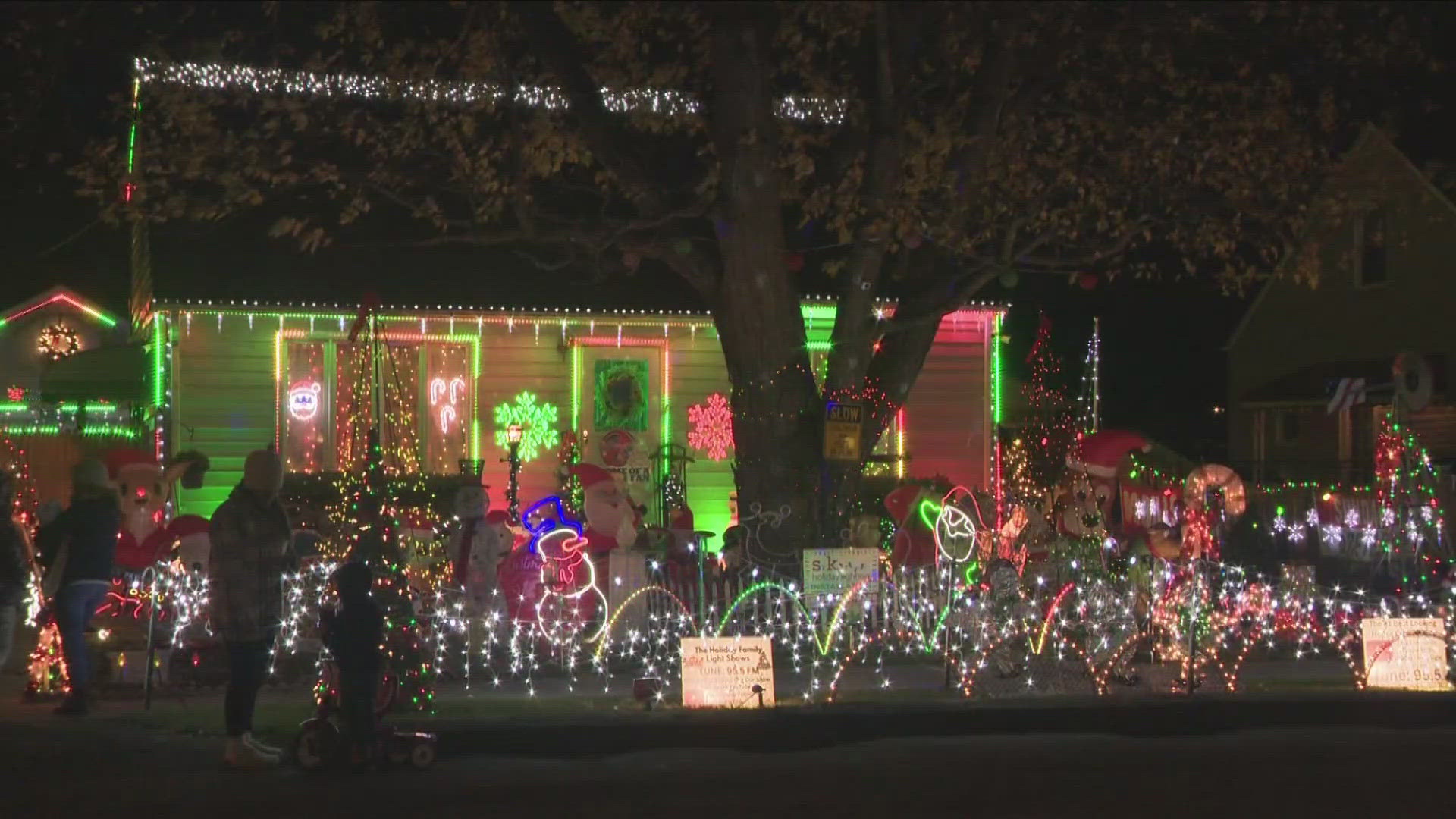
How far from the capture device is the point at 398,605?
393 inches

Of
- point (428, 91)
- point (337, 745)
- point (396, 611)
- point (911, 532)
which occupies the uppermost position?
point (428, 91)

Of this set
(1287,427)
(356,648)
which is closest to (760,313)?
(356,648)

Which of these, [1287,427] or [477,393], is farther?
[1287,427]

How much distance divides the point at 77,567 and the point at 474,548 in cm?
337

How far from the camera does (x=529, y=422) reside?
1952cm

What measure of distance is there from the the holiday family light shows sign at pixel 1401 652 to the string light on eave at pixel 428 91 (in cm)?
673

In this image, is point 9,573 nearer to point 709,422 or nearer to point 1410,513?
point 709,422

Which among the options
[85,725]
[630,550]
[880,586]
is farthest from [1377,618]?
[85,725]

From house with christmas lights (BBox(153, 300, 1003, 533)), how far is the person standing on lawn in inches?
349

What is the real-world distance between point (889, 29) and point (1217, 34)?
291 cm

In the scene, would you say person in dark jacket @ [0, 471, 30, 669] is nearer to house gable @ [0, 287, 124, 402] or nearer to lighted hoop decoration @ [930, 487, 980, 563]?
lighted hoop decoration @ [930, 487, 980, 563]

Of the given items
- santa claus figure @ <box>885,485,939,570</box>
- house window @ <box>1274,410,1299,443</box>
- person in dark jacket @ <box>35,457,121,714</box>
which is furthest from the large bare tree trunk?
house window @ <box>1274,410,1299,443</box>

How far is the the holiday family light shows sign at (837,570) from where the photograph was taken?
12078 millimetres

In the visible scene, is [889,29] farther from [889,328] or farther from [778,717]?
[778,717]
